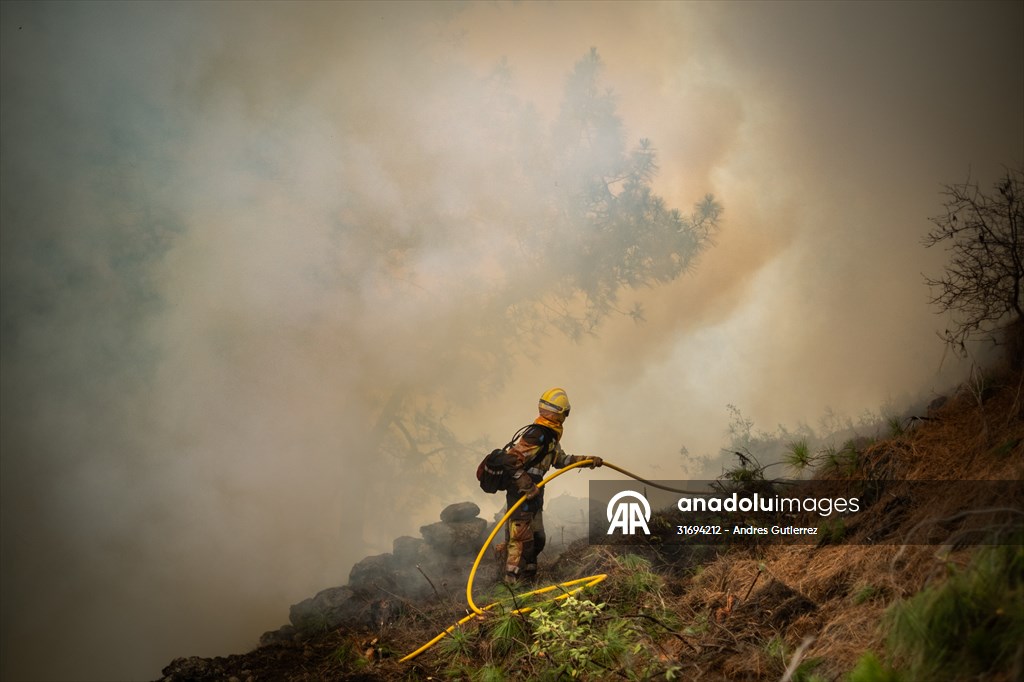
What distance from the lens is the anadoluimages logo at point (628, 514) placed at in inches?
292

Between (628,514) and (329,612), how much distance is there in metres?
3.94

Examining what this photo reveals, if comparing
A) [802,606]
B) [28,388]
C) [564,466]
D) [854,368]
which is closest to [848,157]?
[854,368]

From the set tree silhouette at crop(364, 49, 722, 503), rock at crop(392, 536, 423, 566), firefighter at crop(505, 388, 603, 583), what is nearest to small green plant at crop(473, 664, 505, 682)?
firefighter at crop(505, 388, 603, 583)

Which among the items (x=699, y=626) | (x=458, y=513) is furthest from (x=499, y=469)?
(x=699, y=626)

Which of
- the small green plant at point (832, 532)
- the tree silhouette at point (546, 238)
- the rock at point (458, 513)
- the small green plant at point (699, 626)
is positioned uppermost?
the tree silhouette at point (546, 238)

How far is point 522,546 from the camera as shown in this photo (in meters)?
7.08

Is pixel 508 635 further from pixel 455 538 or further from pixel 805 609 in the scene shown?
pixel 455 538

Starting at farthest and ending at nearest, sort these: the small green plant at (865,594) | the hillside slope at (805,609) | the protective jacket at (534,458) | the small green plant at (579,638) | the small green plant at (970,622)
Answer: the protective jacket at (534,458) → the small green plant at (579,638) → the small green plant at (865,594) → the hillside slope at (805,609) → the small green plant at (970,622)

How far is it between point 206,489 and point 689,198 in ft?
29.3

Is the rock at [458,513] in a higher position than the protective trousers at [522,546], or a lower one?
higher

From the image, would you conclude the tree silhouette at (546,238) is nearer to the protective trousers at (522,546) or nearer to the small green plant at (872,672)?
the protective trousers at (522,546)

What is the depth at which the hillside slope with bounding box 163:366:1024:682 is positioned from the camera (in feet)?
9.82

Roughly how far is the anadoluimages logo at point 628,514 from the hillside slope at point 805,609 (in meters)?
0.44

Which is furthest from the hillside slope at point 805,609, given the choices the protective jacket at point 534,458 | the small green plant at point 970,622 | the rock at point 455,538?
the rock at point 455,538
